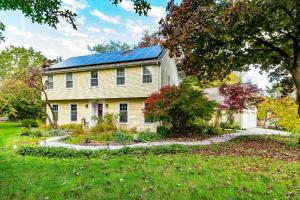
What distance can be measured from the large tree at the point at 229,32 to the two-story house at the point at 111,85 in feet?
13.1

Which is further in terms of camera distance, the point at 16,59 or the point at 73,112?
the point at 16,59

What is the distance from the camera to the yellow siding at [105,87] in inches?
698

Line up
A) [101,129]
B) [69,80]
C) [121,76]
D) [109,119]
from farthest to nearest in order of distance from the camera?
[69,80] < [121,76] < [109,119] < [101,129]

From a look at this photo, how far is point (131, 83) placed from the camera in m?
18.2

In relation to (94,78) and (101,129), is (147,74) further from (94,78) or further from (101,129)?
(101,129)

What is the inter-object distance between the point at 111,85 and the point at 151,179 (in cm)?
1406

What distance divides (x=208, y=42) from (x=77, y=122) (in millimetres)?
14131

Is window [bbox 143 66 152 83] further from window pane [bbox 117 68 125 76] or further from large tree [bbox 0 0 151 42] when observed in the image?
large tree [bbox 0 0 151 42]

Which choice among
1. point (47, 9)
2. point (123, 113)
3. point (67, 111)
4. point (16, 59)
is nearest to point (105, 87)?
point (123, 113)

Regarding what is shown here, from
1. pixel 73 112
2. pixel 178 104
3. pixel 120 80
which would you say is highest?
pixel 120 80

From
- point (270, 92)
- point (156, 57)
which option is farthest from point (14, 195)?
point (270, 92)

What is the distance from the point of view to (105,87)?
19297 mm

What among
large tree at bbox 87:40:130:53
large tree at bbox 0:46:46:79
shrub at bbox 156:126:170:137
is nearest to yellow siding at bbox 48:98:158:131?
shrub at bbox 156:126:170:137

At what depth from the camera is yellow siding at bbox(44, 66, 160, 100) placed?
698 inches
